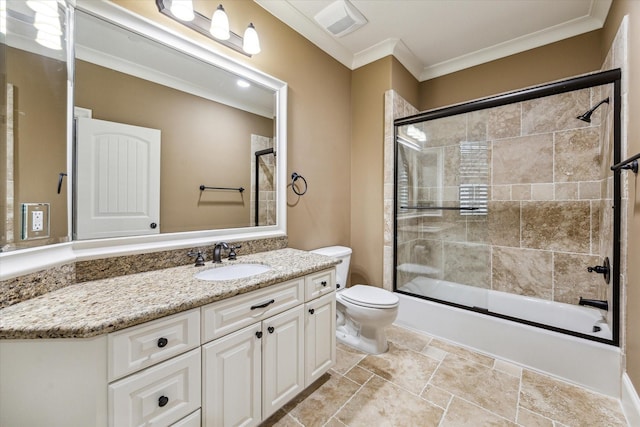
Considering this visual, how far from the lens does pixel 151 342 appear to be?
2.81 ft

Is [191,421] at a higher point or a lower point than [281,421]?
higher

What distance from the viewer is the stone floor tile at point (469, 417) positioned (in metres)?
1.33

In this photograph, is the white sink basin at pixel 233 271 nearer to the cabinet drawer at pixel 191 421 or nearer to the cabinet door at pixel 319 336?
the cabinet door at pixel 319 336

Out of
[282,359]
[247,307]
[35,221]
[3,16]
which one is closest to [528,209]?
[282,359]

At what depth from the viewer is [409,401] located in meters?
1.49

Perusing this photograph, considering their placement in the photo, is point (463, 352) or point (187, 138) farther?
point (463, 352)

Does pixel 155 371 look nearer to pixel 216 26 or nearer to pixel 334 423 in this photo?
pixel 334 423

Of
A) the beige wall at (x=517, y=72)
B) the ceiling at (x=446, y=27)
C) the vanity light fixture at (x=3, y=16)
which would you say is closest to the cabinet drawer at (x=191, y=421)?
the vanity light fixture at (x=3, y=16)

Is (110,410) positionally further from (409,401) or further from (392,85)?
(392,85)

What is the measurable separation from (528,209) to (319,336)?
2.22m

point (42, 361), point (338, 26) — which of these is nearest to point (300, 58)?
point (338, 26)

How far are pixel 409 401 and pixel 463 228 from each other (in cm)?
172

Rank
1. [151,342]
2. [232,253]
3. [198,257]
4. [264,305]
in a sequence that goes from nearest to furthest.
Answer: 1. [151,342]
2. [264,305]
3. [198,257]
4. [232,253]

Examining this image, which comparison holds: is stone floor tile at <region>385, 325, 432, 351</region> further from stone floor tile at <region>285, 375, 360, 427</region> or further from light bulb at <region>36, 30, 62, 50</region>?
light bulb at <region>36, 30, 62, 50</region>
